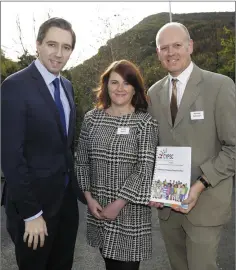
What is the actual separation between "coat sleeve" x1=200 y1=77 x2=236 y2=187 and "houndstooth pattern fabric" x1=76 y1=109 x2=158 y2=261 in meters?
0.47

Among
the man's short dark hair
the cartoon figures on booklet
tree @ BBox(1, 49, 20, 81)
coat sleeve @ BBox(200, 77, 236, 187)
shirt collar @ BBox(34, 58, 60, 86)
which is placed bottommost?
the cartoon figures on booklet

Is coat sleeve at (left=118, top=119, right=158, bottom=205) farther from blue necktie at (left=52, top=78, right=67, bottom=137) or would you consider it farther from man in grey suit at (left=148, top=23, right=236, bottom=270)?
blue necktie at (left=52, top=78, right=67, bottom=137)

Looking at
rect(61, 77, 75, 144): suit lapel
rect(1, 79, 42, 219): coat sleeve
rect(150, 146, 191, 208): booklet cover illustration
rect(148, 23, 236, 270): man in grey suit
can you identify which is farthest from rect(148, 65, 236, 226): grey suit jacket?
rect(1, 79, 42, 219): coat sleeve

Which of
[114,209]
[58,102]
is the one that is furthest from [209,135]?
[58,102]

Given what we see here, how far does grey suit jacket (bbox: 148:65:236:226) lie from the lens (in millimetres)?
2467

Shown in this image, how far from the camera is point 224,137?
97.6 inches

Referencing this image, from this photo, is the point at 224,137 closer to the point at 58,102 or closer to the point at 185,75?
the point at 185,75

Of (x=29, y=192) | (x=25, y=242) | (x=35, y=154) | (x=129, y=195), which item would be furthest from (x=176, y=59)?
(x=25, y=242)

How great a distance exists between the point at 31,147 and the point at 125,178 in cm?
77

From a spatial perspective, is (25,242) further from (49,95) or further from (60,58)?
(60,58)

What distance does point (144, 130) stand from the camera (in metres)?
2.53

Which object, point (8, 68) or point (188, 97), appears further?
point (8, 68)

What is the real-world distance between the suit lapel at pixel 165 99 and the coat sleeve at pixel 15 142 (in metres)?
1.16

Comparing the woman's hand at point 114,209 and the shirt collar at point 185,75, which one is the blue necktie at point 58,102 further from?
the shirt collar at point 185,75
